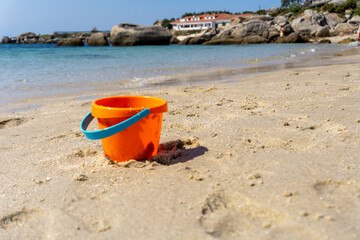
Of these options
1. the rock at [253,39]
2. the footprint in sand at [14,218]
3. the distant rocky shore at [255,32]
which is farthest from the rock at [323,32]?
the footprint in sand at [14,218]

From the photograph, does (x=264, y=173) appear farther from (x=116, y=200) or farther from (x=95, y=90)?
(x=95, y=90)

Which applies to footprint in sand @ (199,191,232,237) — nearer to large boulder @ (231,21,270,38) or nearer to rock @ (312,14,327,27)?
large boulder @ (231,21,270,38)

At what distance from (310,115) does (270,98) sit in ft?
3.11

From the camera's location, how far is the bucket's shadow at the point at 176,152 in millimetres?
2113

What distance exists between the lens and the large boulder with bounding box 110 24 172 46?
3531cm

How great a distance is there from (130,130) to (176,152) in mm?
389

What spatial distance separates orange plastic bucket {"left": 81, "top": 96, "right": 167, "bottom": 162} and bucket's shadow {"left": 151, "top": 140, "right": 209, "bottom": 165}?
10 centimetres

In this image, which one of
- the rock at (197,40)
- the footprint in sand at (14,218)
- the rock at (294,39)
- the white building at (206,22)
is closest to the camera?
the footprint in sand at (14,218)

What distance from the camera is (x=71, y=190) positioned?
177cm

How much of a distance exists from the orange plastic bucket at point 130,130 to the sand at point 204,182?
10cm

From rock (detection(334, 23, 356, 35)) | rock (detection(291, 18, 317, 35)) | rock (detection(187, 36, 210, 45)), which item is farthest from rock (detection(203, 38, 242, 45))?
rock (detection(334, 23, 356, 35))

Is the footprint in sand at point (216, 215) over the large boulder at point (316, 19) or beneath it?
beneath

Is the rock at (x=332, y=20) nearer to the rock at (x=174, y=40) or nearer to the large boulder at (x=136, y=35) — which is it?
the rock at (x=174, y=40)

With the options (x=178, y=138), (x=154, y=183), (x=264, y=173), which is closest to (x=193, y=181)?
(x=154, y=183)
